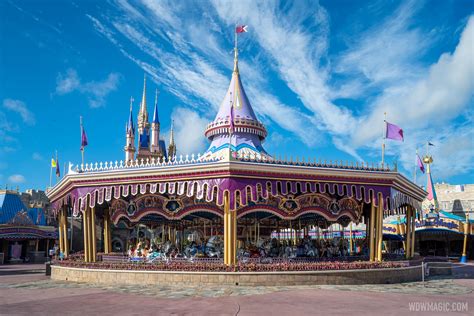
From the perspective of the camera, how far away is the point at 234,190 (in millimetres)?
21609

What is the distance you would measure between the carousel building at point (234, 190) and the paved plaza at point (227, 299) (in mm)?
3648

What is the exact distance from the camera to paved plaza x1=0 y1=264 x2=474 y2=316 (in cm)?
1435

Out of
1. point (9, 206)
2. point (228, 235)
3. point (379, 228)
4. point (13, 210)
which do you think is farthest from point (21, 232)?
point (379, 228)

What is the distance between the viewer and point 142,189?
23.7 m

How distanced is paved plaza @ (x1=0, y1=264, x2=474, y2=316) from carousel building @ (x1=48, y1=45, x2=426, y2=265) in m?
3.65

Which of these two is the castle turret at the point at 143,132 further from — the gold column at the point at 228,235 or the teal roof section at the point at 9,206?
the gold column at the point at 228,235

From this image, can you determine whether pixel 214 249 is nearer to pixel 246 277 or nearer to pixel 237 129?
pixel 246 277

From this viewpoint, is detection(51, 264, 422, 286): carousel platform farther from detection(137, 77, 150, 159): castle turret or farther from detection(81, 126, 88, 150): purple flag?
detection(137, 77, 150, 159): castle turret

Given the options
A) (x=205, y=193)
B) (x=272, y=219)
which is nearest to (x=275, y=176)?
(x=205, y=193)

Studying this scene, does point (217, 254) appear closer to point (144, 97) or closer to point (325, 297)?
point (325, 297)

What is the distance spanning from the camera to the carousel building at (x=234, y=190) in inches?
866

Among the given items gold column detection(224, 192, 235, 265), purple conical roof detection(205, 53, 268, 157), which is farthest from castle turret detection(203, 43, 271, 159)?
gold column detection(224, 192, 235, 265)

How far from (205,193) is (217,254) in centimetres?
379

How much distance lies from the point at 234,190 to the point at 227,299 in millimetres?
6204
